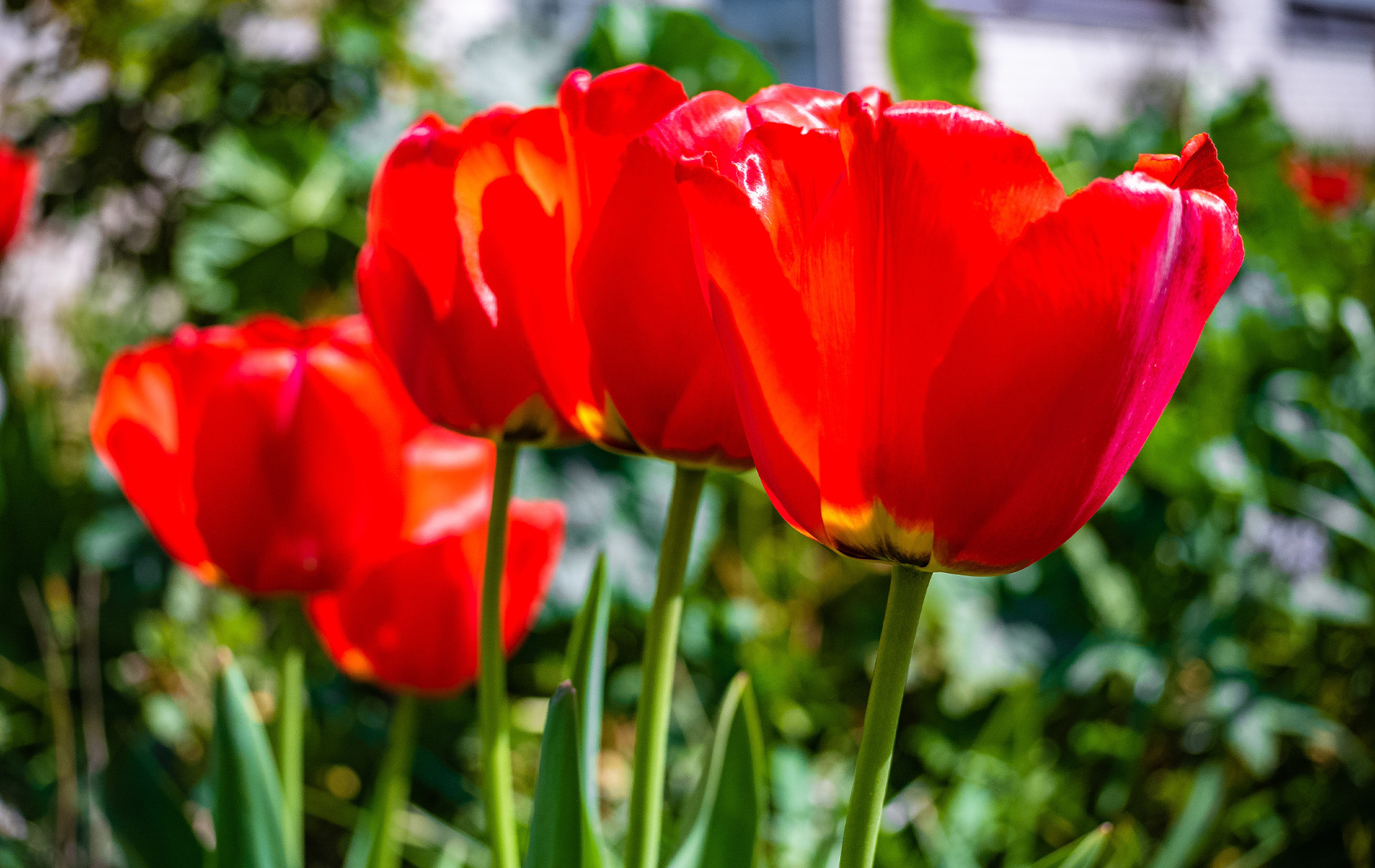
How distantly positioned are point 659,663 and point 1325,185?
2.66 m

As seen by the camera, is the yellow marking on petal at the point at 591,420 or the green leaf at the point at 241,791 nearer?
the yellow marking on petal at the point at 591,420

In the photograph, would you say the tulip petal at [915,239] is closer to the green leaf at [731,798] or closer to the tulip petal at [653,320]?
the tulip petal at [653,320]

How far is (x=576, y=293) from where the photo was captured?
0.30 metres

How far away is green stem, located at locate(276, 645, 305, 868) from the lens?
457 mm

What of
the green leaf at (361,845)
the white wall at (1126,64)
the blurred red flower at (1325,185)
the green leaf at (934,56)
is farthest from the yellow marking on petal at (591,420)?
the white wall at (1126,64)

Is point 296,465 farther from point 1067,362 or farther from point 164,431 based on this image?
point 1067,362

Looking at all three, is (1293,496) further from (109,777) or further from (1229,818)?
(109,777)

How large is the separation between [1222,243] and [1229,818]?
1.14 metres

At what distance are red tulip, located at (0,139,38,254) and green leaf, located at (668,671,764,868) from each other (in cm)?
174

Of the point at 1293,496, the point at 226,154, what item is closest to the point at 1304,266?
the point at 1293,496

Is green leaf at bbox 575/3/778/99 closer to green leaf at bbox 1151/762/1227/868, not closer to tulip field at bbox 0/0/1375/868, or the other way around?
tulip field at bbox 0/0/1375/868

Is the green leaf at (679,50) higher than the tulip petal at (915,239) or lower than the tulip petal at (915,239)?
lower

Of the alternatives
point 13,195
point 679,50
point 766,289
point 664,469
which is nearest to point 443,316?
point 766,289

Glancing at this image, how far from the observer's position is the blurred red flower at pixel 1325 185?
7.03 feet
